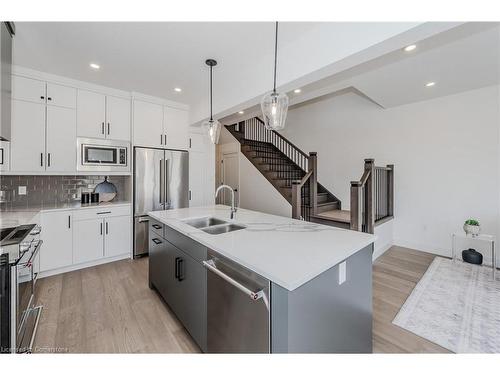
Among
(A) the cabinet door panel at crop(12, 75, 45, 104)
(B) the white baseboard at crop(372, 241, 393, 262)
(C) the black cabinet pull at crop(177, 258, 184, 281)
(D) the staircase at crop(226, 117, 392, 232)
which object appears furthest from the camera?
(D) the staircase at crop(226, 117, 392, 232)

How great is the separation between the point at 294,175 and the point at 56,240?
470cm

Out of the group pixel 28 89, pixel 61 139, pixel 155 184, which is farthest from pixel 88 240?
pixel 28 89

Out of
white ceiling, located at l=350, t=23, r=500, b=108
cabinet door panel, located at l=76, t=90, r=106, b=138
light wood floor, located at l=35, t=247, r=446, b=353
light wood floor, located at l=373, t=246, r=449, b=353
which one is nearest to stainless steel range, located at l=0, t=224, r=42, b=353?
light wood floor, located at l=35, t=247, r=446, b=353

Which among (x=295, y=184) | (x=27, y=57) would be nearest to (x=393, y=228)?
(x=295, y=184)

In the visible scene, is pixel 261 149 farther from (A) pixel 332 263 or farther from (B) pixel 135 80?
(A) pixel 332 263

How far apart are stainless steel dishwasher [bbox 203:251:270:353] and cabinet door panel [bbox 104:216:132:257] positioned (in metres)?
2.62

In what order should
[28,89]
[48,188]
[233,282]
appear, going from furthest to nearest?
[48,188] → [28,89] → [233,282]

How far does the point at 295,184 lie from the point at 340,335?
103 inches

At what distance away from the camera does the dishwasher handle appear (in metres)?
1.08

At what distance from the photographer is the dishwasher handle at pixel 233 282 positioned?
108cm

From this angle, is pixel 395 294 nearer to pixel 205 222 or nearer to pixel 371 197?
pixel 371 197

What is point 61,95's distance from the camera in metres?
3.05

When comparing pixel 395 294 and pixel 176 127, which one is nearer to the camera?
pixel 395 294

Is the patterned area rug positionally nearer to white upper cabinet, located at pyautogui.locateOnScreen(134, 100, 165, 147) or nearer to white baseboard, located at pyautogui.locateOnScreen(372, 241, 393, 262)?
white baseboard, located at pyautogui.locateOnScreen(372, 241, 393, 262)
